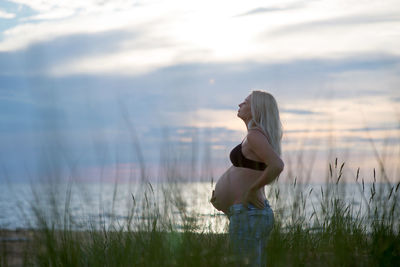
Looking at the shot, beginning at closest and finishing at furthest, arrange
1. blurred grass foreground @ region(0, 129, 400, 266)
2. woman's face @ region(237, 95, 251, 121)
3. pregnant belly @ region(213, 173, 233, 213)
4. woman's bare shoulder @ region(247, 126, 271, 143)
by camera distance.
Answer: blurred grass foreground @ region(0, 129, 400, 266), woman's bare shoulder @ region(247, 126, 271, 143), pregnant belly @ region(213, 173, 233, 213), woman's face @ region(237, 95, 251, 121)

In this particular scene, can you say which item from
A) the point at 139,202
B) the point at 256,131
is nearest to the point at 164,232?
the point at 139,202

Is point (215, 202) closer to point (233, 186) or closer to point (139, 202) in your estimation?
point (233, 186)

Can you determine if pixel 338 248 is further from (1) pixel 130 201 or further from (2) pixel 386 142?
(1) pixel 130 201

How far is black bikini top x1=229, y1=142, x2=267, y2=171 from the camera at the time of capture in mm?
3445

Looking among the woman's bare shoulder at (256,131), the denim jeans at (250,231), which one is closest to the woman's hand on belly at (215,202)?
the denim jeans at (250,231)

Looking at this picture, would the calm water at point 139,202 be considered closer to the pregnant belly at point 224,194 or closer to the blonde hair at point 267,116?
the pregnant belly at point 224,194

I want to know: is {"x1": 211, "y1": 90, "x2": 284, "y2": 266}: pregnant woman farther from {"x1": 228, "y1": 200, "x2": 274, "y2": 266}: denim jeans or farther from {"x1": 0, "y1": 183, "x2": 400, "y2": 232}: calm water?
{"x1": 0, "y1": 183, "x2": 400, "y2": 232}: calm water

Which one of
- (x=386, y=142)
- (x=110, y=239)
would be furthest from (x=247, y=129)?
(x=110, y=239)

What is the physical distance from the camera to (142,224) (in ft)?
12.4

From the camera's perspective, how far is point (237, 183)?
3.47 metres

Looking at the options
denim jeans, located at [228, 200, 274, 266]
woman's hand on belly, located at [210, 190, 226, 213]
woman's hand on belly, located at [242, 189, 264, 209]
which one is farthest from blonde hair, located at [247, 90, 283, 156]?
woman's hand on belly, located at [210, 190, 226, 213]

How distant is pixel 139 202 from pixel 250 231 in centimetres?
116

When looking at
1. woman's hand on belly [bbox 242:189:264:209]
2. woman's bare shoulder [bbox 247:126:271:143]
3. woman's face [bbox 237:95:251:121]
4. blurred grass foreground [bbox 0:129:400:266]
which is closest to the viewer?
blurred grass foreground [bbox 0:129:400:266]

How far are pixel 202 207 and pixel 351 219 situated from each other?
5.86 feet
